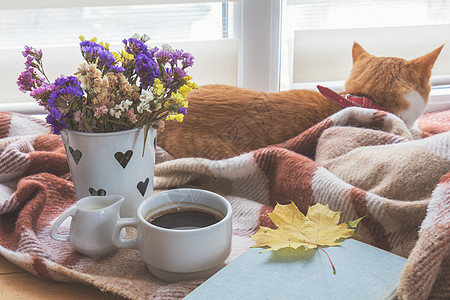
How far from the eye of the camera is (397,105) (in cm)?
100

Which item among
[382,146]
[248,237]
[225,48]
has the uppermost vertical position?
[225,48]

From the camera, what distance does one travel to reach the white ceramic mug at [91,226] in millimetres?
584

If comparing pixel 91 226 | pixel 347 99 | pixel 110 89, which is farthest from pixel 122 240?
pixel 347 99

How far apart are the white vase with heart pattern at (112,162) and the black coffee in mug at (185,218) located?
8 centimetres

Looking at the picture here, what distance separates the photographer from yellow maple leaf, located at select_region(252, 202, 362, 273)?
0.56 meters

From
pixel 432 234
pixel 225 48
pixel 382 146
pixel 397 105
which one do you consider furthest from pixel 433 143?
pixel 225 48

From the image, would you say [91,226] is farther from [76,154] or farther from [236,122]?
[236,122]

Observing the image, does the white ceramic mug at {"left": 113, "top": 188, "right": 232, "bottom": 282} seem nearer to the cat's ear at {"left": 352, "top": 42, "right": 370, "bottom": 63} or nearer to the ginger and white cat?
the ginger and white cat

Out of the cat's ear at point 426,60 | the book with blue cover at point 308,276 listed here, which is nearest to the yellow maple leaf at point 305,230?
the book with blue cover at point 308,276

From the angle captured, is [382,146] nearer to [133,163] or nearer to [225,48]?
[133,163]

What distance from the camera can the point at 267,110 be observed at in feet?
3.11

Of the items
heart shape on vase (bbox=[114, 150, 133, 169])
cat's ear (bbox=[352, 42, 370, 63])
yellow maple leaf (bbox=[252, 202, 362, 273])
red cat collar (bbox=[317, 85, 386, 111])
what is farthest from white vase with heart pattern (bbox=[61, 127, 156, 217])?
cat's ear (bbox=[352, 42, 370, 63])

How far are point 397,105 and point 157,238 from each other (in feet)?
2.19

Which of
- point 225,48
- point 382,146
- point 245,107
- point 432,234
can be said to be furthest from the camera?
point 225,48
